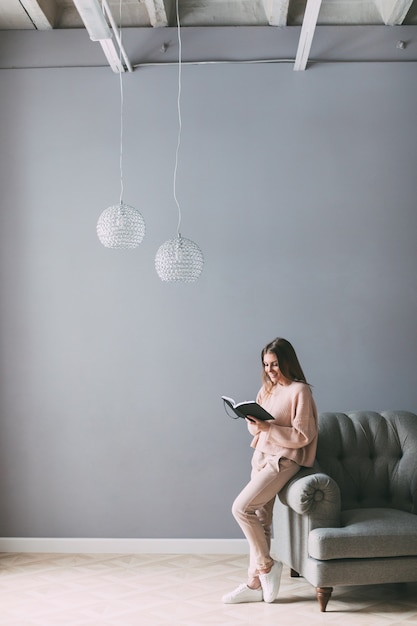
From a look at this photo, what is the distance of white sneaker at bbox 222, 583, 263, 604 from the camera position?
421 centimetres

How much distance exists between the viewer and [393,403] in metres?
5.28

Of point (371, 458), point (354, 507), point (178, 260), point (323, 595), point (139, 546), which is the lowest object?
point (139, 546)

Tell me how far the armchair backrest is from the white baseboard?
3.19 feet

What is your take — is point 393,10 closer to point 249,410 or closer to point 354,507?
point 249,410

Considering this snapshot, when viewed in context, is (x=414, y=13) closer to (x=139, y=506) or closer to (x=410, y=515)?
(x=410, y=515)

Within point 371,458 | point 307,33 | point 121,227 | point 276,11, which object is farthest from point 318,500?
point 276,11

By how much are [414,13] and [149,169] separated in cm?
208

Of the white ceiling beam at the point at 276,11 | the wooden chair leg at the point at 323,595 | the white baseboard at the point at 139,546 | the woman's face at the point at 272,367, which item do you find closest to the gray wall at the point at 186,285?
the white baseboard at the point at 139,546

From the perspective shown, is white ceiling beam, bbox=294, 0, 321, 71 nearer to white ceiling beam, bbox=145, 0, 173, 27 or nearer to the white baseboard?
white ceiling beam, bbox=145, 0, 173, 27

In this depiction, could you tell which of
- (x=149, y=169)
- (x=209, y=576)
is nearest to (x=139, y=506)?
(x=209, y=576)

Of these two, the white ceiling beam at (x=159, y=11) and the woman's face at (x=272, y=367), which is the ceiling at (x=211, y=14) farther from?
the woman's face at (x=272, y=367)

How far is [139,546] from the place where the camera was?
5.24 m

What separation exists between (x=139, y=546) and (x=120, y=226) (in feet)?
7.23

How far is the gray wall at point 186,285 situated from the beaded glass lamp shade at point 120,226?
908mm
